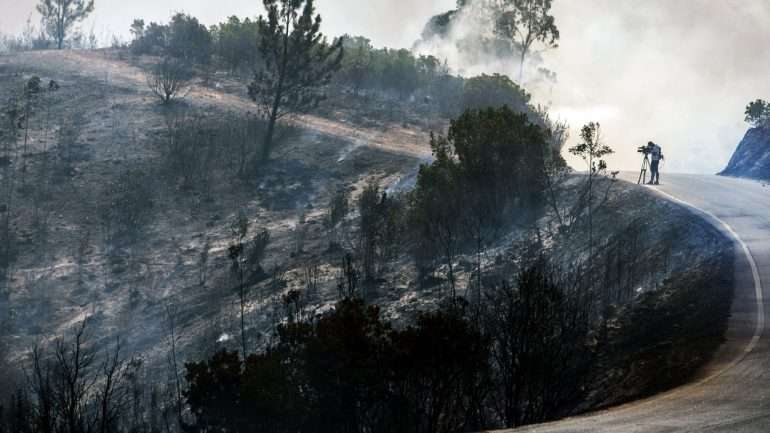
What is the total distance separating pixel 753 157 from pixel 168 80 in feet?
119

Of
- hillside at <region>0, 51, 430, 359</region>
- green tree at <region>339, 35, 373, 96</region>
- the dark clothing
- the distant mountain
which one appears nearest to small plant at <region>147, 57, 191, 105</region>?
hillside at <region>0, 51, 430, 359</region>

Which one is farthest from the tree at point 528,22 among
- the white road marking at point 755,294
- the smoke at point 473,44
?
the white road marking at point 755,294

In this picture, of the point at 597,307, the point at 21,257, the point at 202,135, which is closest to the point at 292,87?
the point at 202,135

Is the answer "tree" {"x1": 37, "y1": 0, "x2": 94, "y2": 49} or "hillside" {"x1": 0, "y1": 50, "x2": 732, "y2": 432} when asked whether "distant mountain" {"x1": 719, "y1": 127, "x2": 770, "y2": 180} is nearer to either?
"hillside" {"x1": 0, "y1": 50, "x2": 732, "y2": 432}

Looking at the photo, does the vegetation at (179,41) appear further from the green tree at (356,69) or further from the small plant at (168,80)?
the green tree at (356,69)

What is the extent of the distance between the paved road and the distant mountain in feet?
44.4

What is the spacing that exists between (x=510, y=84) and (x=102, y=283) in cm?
3367

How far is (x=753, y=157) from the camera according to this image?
44281 millimetres

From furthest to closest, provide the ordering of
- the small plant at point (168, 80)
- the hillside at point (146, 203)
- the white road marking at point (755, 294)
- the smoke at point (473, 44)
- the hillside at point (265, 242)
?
the smoke at point (473, 44) < the small plant at point (168, 80) < the hillside at point (146, 203) < the hillside at point (265, 242) < the white road marking at point (755, 294)

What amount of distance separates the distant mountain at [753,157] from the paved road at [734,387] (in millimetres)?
13534

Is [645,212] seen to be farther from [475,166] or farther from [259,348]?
[259,348]

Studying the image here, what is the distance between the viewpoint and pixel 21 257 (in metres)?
41.3

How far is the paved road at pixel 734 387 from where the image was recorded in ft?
45.2

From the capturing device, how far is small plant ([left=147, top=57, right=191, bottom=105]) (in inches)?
2361
